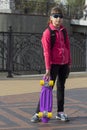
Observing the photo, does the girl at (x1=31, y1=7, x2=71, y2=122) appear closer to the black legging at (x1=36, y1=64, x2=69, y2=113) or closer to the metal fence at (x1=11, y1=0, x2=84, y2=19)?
the black legging at (x1=36, y1=64, x2=69, y2=113)

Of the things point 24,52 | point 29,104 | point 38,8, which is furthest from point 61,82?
point 38,8

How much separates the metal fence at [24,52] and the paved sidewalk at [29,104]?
1393 mm

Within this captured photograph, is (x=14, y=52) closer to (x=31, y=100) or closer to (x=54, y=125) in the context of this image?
(x=31, y=100)

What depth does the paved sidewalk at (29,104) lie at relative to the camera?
7176 mm

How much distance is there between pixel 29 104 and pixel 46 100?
1616 mm

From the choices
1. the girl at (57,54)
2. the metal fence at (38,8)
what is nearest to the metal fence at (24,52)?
the girl at (57,54)

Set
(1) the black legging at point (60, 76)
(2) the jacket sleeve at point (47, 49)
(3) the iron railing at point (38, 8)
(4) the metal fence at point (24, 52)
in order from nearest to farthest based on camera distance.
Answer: (2) the jacket sleeve at point (47, 49)
(1) the black legging at point (60, 76)
(4) the metal fence at point (24, 52)
(3) the iron railing at point (38, 8)

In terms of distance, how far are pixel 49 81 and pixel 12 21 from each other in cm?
1774

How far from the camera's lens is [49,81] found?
7.18 meters

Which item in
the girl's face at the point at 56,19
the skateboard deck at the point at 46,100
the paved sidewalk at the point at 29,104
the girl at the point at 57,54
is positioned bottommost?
the paved sidewalk at the point at 29,104

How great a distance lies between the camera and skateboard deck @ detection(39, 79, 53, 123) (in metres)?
7.18

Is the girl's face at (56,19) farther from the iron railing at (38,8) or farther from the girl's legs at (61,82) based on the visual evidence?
the iron railing at (38,8)

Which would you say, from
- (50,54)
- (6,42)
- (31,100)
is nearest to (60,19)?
(50,54)

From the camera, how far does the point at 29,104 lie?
8.82 m
